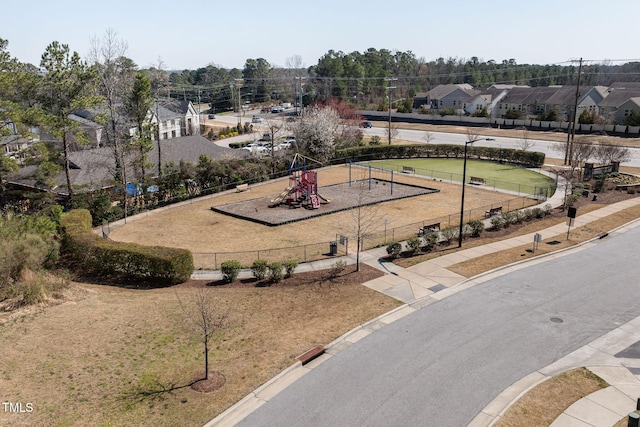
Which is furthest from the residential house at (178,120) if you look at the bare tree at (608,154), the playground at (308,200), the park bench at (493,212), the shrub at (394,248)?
the bare tree at (608,154)

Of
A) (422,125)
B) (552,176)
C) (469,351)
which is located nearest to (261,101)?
(422,125)

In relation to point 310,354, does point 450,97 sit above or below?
above

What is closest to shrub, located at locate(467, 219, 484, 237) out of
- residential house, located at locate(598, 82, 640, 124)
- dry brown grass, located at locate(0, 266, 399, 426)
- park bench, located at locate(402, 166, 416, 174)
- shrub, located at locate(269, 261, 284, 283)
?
dry brown grass, located at locate(0, 266, 399, 426)

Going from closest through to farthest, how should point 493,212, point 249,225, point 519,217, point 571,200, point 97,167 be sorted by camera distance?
point 519,217, point 249,225, point 493,212, point 571,200, point 97,167

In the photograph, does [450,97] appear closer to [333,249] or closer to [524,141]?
[524,141]

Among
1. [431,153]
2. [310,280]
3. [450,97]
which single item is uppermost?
[450,97]

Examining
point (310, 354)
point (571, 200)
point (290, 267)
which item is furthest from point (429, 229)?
point (310, 354)
